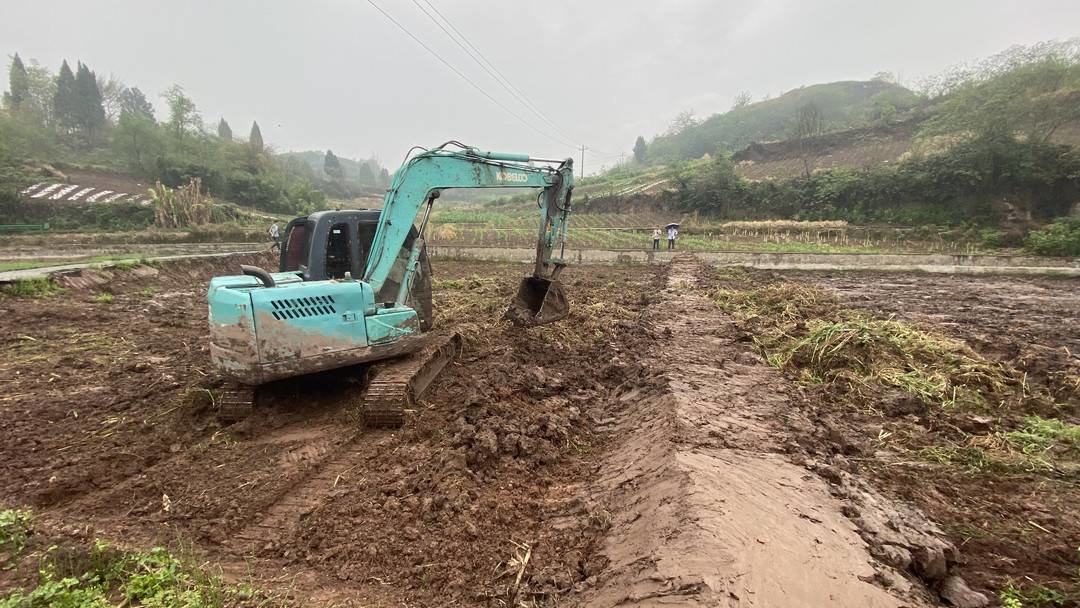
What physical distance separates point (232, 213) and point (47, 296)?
29467 mm

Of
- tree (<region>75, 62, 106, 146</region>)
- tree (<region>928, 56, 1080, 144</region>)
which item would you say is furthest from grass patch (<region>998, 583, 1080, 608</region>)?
tree (<region>75, 62, 106, 146</region>)

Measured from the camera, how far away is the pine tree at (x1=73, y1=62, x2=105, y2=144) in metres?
62.2

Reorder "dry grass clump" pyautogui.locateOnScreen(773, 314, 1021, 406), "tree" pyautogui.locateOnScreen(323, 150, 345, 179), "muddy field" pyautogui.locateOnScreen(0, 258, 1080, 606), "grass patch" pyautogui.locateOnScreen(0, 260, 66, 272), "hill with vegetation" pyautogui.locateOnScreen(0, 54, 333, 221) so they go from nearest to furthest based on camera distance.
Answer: "muddy field" pyautogui.locateOnScreen(0, 258, 1080, 606) < "dry grass clump" pyautogui.locateOnScreen(773, 314, 1021, 406) < "grass patch" pyautogui.locateOnScreen(0, 260, 66, 272) < "hill with vegetation" pyautogui.locateOnScreen(0, 54, 333, 221) < "tree" pyautogui.locateOnScreen(323, 150, 345, 179)

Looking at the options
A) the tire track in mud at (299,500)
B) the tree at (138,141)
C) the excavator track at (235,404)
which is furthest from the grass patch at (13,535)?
the tree at (138,141)

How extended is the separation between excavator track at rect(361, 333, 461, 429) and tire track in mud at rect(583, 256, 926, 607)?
2.14m

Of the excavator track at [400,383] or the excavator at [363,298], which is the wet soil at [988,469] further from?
the excavator at [363,298]

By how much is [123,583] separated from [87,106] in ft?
291

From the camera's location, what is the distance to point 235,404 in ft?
15.9

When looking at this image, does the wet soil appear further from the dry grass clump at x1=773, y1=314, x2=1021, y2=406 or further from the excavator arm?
the excavator arm

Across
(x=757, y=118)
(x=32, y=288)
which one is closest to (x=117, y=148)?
(x=32, y=288)

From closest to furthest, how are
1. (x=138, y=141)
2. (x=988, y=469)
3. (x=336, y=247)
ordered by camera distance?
1. (x=988, y=469)
2. (x=336, y=247)
3. (x=138, y=141)

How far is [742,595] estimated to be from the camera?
2318 mm

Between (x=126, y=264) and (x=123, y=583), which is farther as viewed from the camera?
(x=126, y=264)

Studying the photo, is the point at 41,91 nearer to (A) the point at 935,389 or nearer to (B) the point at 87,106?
(B) the point at 87,106
